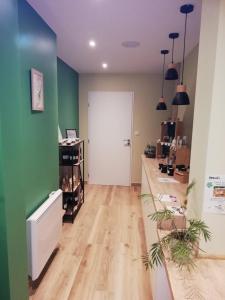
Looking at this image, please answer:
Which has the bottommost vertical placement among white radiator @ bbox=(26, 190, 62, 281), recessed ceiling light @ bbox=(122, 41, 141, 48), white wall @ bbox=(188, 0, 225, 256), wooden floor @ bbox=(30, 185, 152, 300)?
wooden floor @ bbox=(30, 185, 152, 300)

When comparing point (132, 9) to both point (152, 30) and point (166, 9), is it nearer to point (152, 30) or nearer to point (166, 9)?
point (166, 9)

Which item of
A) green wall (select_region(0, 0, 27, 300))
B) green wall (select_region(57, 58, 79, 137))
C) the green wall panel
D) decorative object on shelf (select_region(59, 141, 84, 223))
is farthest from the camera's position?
green wall (select_region(57, 58, 79, 137))

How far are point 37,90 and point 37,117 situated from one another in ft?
0.84

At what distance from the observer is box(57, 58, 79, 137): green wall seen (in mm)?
3616

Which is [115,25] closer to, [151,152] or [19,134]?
[19,134]

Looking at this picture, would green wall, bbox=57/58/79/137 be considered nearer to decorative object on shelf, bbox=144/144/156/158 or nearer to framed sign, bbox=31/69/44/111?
framed sign, bbox=31/69/44/111

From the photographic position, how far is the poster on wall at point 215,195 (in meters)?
1.16

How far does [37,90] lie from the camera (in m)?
2.04

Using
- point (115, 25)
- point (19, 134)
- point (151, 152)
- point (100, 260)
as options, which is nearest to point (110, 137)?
point (151, 152)

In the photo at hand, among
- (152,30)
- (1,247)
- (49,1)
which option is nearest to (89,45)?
(152,30)

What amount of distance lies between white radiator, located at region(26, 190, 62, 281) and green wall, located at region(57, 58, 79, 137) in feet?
5.56

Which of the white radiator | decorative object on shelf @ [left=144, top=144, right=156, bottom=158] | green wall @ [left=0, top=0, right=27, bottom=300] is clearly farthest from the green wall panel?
decorative object on shelf @ [left=144, top=144, right=156, bottom=158]

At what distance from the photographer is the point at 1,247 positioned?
1371mm

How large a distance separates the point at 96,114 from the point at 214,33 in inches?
152
